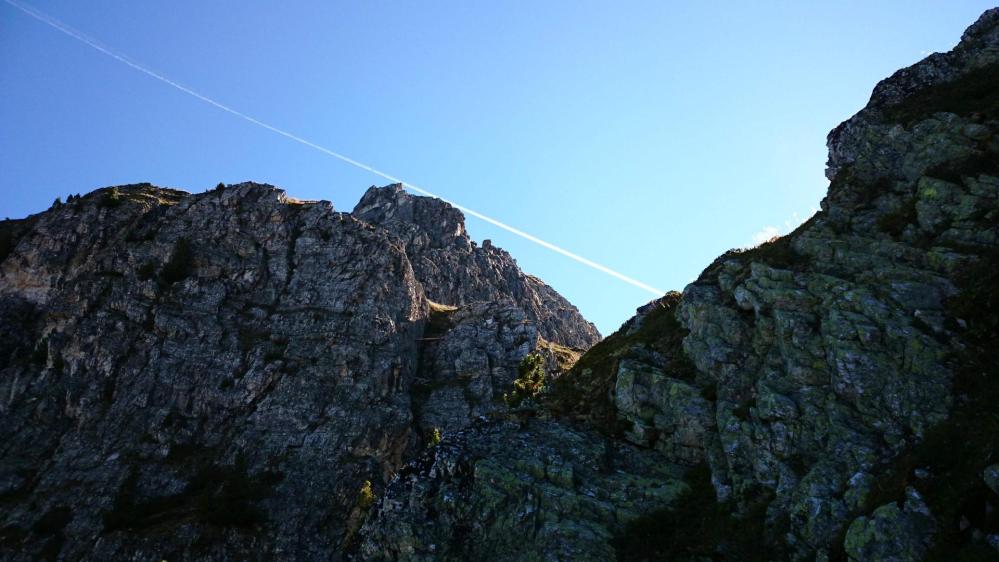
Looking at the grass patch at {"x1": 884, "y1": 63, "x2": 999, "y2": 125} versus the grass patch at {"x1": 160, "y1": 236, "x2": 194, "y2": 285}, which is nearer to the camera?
the grass patch at {"x1": 884, "y1": 63, "x2": 999, "y2": 125}

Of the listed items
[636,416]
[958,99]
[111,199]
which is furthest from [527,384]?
[111,199]

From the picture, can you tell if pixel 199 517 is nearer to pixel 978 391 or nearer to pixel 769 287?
pixel 769 287

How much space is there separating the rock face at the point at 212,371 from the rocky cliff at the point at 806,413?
45.9m

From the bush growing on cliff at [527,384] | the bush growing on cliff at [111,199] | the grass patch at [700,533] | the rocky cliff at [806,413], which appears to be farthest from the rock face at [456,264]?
the grass patch at [700,533]

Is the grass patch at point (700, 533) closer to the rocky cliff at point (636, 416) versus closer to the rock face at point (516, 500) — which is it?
the rocky cliff at point (636, 416)

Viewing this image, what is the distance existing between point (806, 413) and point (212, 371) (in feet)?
302

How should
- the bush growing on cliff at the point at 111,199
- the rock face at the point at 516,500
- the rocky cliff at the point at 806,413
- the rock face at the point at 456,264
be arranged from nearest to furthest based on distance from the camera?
the rocky cliff at the point at 806,413
the rock face at the point at 516,500
the bush growing on cliff at the point at 111,199
the rock face at the point at 456,264

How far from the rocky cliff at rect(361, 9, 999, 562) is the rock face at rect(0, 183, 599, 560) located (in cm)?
4588

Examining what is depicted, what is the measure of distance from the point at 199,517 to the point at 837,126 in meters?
81.0

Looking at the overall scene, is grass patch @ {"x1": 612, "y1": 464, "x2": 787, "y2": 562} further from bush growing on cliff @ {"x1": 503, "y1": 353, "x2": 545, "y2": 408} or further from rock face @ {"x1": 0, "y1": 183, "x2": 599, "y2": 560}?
rock face @ {"x1": 0, "y1": 183, "x2": 599, "y2": 560}

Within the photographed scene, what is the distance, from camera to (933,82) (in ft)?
128

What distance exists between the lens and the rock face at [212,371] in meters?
74.1

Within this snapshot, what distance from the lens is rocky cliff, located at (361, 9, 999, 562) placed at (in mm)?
20234

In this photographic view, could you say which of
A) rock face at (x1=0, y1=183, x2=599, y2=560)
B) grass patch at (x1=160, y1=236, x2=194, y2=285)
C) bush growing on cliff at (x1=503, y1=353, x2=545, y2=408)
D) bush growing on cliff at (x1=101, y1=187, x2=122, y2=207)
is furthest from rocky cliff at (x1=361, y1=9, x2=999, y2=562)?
bush growing on cliff at (x1=101, y1=187, x2=122, y2=207)
